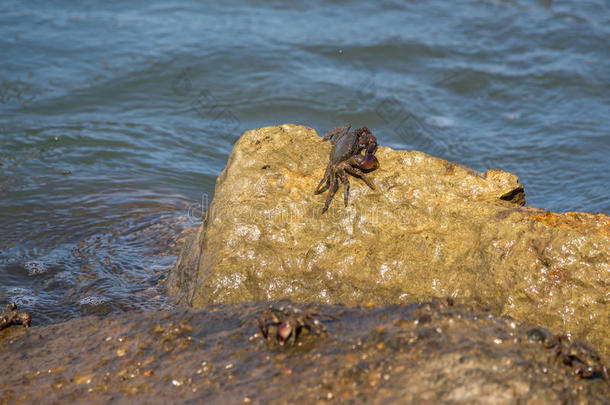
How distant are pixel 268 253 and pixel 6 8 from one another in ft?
45.8

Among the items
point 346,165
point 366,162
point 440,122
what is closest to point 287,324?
point 346,165

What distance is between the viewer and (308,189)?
15.6 ft

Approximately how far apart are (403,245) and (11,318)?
3080 mm

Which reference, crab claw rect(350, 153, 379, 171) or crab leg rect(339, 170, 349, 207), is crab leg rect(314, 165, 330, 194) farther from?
crab claw rect(350, 153, 379, 171)

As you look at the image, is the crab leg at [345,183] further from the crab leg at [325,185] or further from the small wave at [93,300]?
the small wave at [93,300]

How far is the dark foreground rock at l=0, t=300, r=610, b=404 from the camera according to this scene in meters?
3.01

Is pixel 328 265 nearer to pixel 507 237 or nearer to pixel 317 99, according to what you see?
pixel 507 237

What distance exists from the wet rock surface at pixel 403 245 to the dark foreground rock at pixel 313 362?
430 mm

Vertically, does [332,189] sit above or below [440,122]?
above

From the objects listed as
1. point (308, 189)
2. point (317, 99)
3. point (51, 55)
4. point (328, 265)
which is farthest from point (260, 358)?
point (51, 55)

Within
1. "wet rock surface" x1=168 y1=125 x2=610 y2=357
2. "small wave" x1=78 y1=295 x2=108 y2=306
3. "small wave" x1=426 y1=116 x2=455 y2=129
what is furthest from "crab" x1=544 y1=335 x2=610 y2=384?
"small wave" x1=426 y1=116 x2=455 y2=129

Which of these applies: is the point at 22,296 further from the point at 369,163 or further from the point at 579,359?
the point at 579,359

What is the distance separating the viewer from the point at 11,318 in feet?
14.6

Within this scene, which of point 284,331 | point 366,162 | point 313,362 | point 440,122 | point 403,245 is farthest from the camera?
point 440,122
